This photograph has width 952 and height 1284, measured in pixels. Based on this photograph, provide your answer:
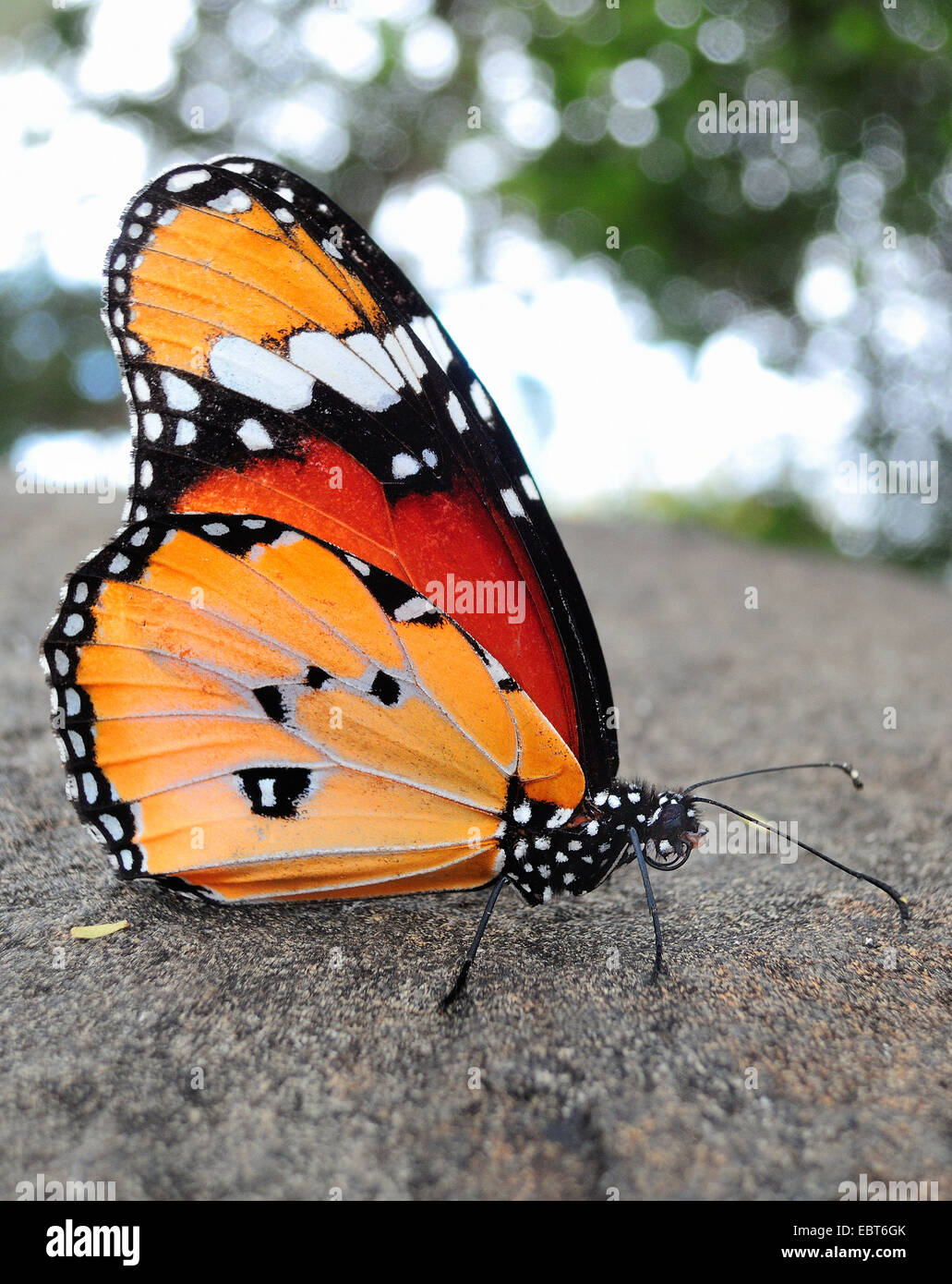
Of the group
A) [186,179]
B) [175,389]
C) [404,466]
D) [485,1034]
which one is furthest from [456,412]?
[485,1034]

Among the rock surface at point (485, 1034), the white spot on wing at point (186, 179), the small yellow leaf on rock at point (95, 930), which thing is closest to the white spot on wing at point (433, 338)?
the white spot on wing at point (186, 179)

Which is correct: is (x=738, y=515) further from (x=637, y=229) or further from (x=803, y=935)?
(x=803, y=935)

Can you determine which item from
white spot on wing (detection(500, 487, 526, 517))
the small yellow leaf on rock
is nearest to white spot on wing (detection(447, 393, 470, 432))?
white spot on wing (detection(500, 487, 526, 517))

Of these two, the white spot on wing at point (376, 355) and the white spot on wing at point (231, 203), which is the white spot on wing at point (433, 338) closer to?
the white spot on wing at point (376, 355)

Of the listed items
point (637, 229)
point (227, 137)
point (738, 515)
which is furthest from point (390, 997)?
point (227, 137)

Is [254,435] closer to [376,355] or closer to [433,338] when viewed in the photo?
[376,355]

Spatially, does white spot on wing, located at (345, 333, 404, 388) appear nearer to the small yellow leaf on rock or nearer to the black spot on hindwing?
A: the black spot on hindwing
